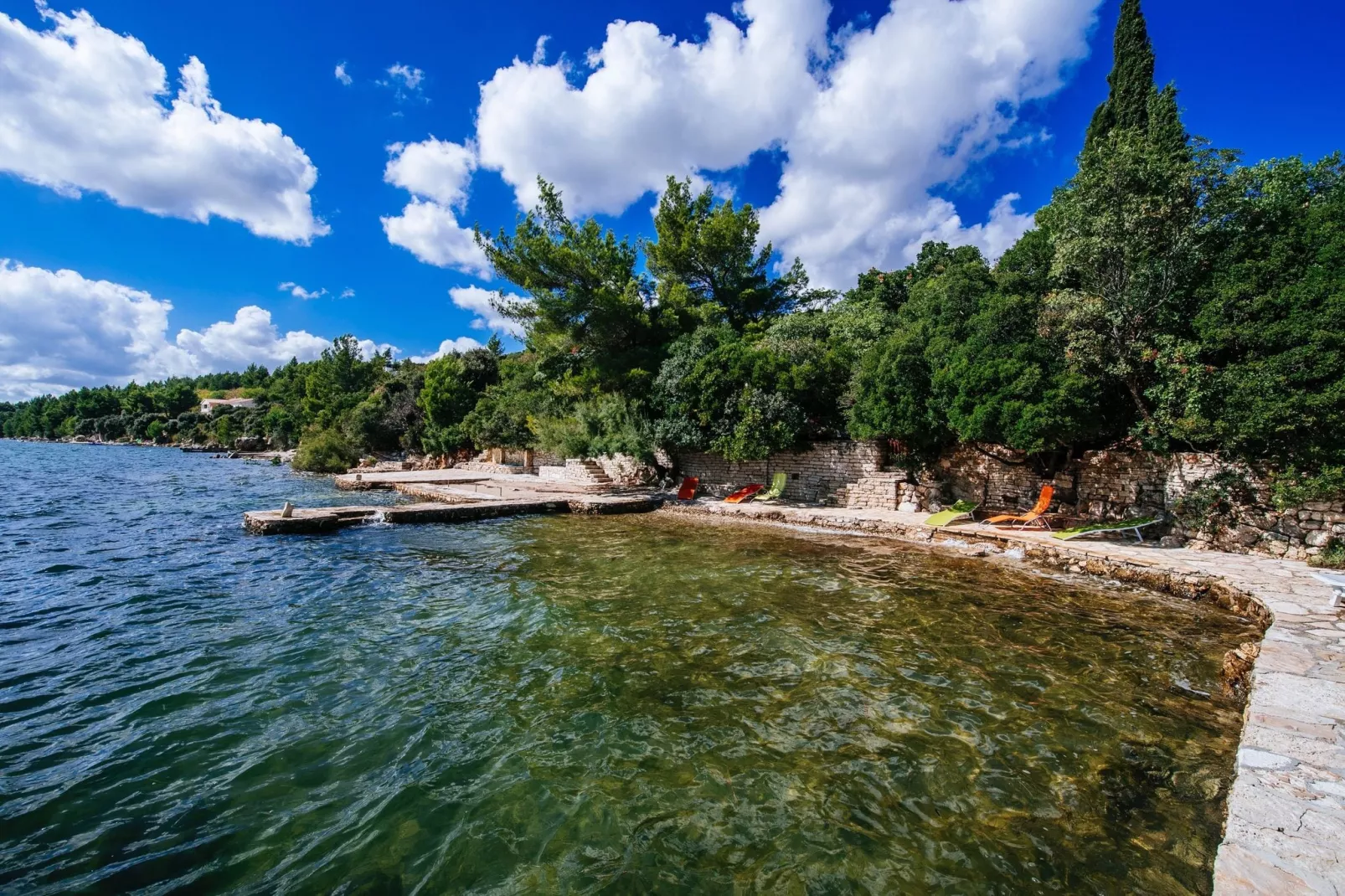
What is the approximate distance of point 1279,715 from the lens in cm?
370

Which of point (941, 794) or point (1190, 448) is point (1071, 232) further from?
point (941, 794)

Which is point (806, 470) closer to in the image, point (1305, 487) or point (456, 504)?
point (1305, 487)

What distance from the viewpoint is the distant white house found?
6969 cm

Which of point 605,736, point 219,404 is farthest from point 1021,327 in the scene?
point 219,404

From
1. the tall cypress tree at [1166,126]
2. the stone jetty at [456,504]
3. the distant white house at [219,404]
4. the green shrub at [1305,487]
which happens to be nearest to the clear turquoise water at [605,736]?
the green shrub at [1305,487]

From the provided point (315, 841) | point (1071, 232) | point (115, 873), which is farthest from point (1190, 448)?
point (115, 873)

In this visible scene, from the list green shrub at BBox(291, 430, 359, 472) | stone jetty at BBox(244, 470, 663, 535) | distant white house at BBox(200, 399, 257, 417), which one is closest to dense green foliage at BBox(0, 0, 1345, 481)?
stone jetty at BBox(244, 470, 663, 535)

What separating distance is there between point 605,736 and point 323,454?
116 ft

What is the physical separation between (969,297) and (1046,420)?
554 centimetres

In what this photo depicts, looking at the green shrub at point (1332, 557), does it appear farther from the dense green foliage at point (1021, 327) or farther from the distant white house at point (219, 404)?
the distant white house at point (219, 404)

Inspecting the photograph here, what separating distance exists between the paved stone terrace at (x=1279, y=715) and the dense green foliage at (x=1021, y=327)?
94.2 inches

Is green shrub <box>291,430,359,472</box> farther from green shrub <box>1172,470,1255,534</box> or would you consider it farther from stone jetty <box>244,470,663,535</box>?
green shrub <box>1172,470,1255,534</box>

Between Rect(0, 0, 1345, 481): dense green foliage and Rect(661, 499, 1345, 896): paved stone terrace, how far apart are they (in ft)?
7.85

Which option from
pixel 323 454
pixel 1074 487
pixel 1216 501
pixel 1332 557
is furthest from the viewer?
pixel 323 454
